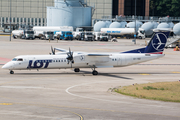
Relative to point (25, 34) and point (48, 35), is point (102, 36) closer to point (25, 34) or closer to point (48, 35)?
point (48, 35)

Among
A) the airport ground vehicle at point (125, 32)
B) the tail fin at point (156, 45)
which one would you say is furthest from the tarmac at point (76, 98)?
the airport ground vehicle at point (125, 32)

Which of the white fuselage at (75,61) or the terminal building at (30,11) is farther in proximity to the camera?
the terminal building at (30,11)

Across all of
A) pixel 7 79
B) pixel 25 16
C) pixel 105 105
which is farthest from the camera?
pixel 25 16

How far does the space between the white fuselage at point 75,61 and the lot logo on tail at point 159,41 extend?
1102 mm

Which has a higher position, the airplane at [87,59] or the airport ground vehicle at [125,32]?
the airport ground vehicle at [125,32]

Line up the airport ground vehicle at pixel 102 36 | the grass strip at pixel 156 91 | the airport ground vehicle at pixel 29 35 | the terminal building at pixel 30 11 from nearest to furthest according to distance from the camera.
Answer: the grass strip at pixel 156 91 < the airport ground vehicle at pixel 102 36 < the airport ground vehicle at pixel 29 35 < the terminal building at pixel 30 11

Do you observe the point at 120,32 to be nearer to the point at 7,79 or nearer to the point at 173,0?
the point at 173,0

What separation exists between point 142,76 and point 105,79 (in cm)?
549

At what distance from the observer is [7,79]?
112 ft

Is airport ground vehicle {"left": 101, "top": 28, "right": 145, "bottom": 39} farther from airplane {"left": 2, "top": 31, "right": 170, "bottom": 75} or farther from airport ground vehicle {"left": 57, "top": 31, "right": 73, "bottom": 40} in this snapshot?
airplane {"left": 2, "top": 31, "right": 170, "bottom": 75}

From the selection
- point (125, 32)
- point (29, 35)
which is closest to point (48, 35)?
point (29, 35)

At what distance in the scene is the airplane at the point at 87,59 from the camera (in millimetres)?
37219

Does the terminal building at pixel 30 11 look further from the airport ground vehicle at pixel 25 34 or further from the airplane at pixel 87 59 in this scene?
the airplane at pixel 87 59

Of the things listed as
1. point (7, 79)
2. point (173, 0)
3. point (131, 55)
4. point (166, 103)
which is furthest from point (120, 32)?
point (166, 103)
